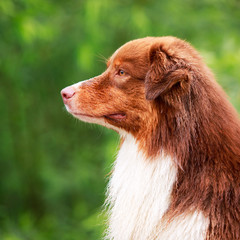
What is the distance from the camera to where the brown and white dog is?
9.46 feet

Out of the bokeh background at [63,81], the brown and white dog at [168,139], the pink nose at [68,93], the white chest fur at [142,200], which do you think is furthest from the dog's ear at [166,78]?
the bokeh background at [63,81]

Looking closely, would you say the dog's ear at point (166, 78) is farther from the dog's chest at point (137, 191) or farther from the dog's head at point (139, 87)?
the dog's chest at point (137, 191)

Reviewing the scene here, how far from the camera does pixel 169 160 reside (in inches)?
119

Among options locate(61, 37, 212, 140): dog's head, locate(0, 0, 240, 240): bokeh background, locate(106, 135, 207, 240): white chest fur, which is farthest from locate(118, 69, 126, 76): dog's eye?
locate(0, 0, 240, 240): bokeh background

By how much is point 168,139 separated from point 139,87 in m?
0.40

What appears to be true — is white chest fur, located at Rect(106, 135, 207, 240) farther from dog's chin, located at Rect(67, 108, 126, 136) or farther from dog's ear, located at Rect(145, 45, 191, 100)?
dog's ear, located at Rect(145, 45, 191, 100)

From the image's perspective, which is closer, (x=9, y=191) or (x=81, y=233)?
(x=81, y=233)

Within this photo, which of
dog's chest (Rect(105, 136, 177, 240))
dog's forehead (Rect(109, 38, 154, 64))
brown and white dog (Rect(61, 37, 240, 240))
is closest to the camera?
brown and white dog (Rect(61, 37, 240, 240))

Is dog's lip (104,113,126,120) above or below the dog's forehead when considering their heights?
below

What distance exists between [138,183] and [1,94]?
7473mm

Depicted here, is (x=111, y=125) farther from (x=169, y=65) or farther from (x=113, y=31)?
(x=113, y=31)

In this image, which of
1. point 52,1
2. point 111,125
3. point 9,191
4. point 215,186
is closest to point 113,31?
point 52,1

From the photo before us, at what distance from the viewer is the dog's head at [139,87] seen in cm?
294

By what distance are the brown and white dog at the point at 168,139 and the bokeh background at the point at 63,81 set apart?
1.84 meters
